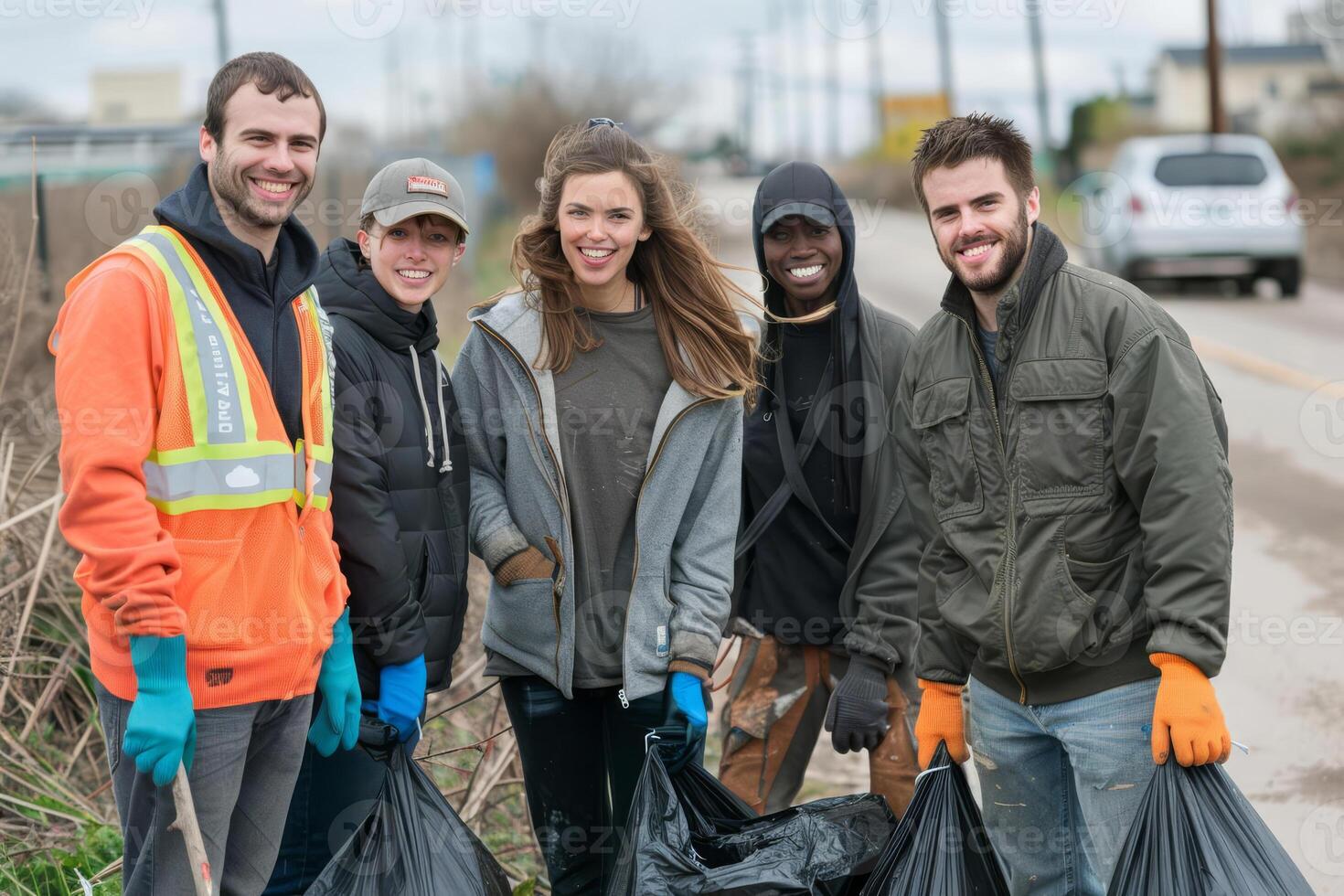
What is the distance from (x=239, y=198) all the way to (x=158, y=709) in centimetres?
99

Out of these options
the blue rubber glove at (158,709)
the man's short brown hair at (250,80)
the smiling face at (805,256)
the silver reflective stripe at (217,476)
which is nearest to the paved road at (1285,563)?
the smiling face at (805,256)

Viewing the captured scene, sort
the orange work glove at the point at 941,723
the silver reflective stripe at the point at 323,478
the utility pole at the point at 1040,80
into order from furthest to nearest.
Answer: the utility pole at the point at 1040,80
the orange work glove at the point at 941,723
the silver reflective stripe at the point at 323,478

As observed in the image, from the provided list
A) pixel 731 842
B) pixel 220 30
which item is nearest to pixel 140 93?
pixel 220 30

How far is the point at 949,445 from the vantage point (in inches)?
117

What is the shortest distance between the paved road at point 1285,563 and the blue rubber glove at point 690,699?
1587 millimetres

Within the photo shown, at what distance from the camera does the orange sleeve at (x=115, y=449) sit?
7.62ft

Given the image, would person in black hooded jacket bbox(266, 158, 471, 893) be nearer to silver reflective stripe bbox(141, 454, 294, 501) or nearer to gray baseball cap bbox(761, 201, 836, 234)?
silver reflective stripe bbox(141, 454, 294, 501)

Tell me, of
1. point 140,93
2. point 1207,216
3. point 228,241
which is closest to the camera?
point 228,241

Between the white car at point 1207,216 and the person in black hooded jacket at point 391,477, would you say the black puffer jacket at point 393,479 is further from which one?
the white car at point 1207,216

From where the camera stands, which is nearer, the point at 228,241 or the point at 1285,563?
the point at 228,241

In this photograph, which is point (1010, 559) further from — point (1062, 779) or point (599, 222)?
point (599, 222)

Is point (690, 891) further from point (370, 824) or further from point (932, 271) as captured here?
point (932, 271)

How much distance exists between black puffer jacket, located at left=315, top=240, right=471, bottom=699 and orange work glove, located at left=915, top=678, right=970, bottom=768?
1.10m

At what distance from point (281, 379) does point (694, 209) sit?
125 centimetres
